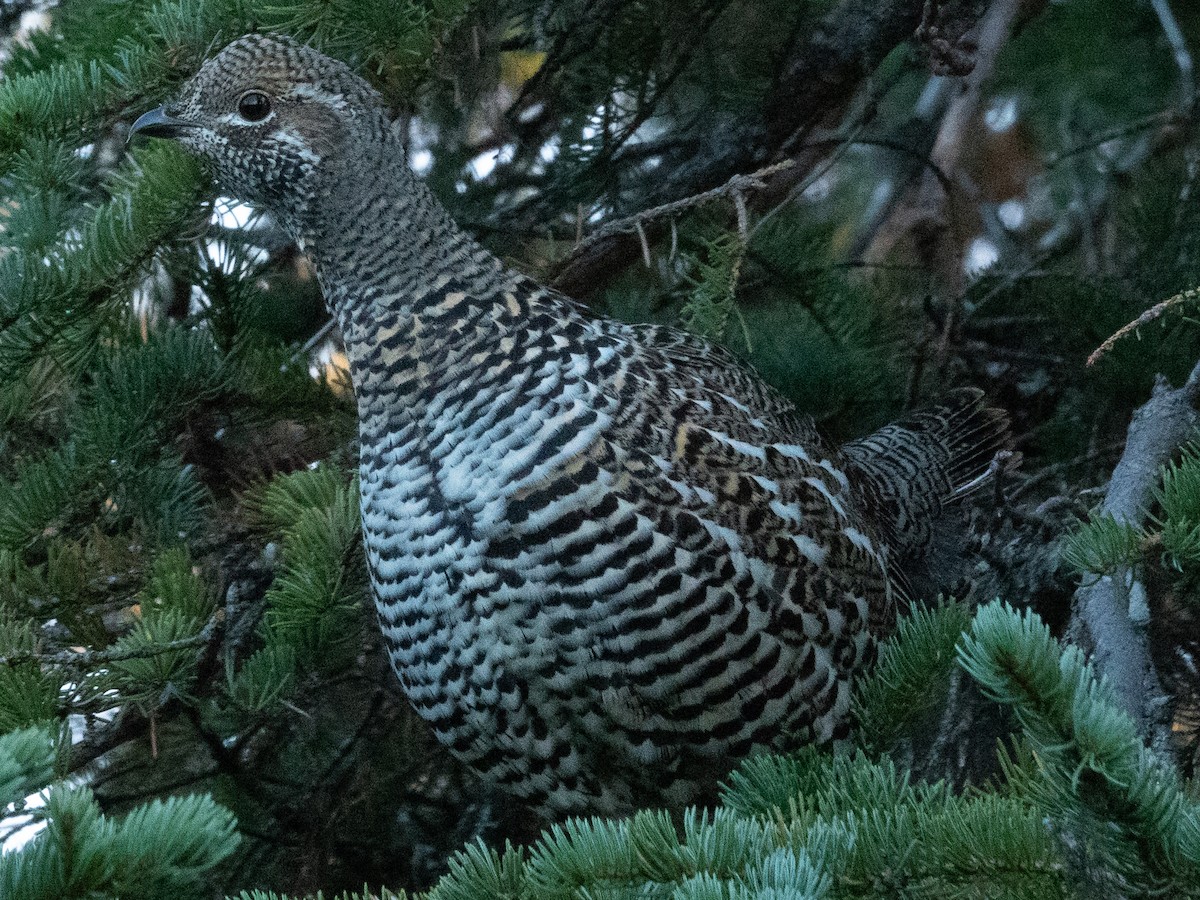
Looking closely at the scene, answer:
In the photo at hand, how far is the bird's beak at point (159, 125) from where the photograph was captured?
278cm

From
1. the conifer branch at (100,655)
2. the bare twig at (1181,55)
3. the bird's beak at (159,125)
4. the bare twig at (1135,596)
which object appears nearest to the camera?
the bare twig at (1135,596)

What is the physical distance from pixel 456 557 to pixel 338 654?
33 centimetres

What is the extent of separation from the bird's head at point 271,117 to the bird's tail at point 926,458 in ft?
5.05

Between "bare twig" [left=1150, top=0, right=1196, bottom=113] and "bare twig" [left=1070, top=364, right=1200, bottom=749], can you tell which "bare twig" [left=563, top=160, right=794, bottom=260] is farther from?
"bare twig" [left=1150, top=0, right=1196, bottom=113]

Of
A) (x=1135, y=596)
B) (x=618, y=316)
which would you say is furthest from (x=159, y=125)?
(x=1135, y=596)

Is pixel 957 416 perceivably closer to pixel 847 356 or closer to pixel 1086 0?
pixel 847 356

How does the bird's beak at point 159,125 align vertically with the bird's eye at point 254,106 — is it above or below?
below

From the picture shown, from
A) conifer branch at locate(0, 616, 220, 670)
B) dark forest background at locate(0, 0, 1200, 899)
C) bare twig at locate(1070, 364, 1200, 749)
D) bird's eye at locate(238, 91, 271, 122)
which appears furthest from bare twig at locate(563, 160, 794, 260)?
conifer branch at locate(0, 616, 220, 670)

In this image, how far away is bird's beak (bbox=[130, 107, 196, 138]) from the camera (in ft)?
9.13

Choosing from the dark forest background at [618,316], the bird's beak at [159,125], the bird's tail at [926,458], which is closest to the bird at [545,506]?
the bird's beak at [159,125]

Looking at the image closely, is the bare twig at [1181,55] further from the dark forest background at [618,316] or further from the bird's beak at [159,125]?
the bird's beak at [159,125]

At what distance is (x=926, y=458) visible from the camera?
3.79 metres

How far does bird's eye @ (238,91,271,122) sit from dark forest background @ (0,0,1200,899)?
0.12 m

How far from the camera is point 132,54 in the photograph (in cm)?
277
